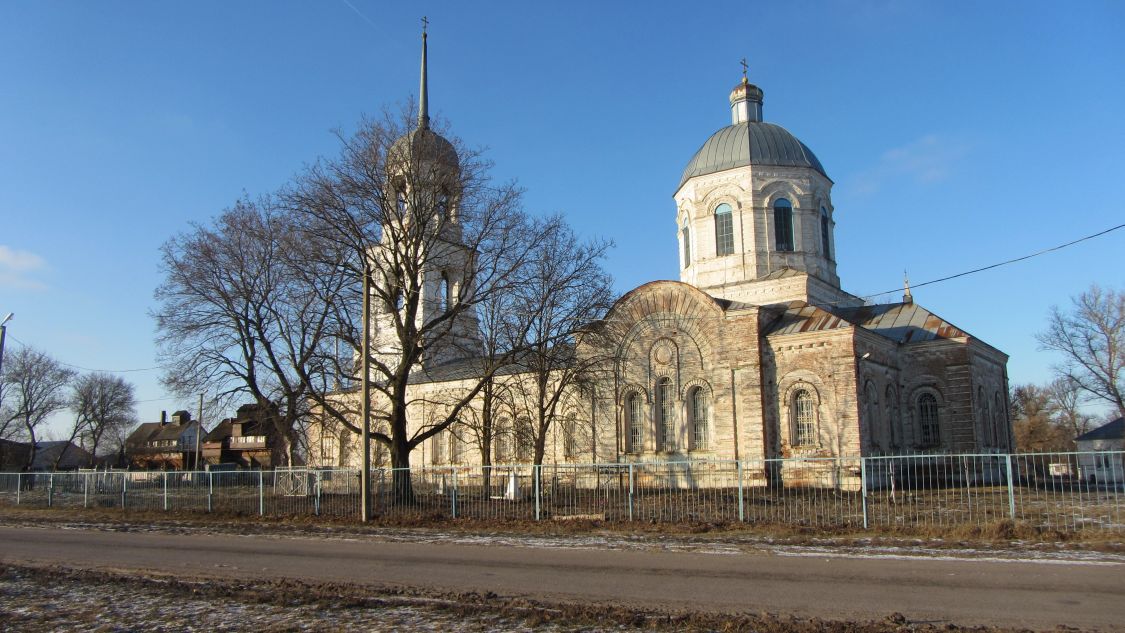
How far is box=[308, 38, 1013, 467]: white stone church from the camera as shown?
27.8 meters

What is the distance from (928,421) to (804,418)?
5974 millimetres

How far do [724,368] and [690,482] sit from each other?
440 centimetres

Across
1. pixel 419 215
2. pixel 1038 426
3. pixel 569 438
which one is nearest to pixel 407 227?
pixel 419 215

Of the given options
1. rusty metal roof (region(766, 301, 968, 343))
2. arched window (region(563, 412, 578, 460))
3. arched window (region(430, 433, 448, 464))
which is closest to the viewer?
rusty metal roof (region(766, 301, 968, 343))

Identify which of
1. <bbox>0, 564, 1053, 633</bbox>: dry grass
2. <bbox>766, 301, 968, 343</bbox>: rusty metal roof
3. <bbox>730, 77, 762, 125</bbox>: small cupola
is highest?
<bbox>730, 77, 762, 125</bbox>: small cupola

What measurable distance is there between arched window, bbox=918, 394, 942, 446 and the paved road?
19840 millimetres

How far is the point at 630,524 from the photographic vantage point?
57.8ft

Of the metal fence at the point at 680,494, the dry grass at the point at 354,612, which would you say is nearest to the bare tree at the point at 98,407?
the metal fence at the point at 680,494

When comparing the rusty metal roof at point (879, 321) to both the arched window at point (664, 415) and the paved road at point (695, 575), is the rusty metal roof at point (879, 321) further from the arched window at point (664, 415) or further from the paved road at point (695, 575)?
the paved road at point (695, 575)

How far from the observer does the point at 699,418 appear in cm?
2997

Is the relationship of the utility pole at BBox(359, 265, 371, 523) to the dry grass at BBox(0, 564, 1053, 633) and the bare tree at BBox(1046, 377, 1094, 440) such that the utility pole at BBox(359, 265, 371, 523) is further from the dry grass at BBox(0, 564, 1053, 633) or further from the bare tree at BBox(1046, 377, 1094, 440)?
the bare tree at BBox(1046, 377, 1094, 440)

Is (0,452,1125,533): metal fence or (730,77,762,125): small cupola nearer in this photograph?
(0,452,1125,533): metal fence

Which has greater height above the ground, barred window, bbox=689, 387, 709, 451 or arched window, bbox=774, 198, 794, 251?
arched window, bbox=774, 198, 794, 251

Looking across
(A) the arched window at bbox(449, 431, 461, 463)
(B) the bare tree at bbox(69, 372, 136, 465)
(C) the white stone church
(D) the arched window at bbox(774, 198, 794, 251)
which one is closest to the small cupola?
(C) the white stone church
